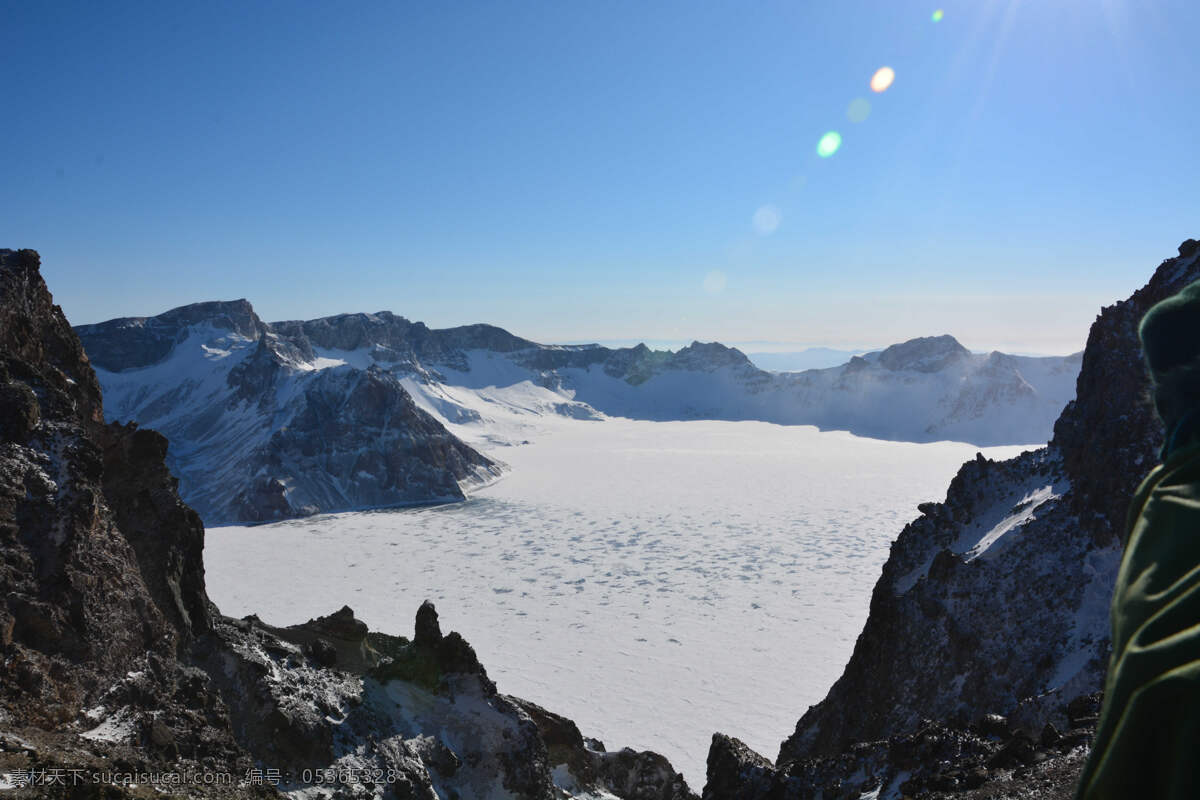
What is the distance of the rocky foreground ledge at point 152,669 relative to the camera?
11.8m

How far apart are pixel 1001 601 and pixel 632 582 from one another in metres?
41.4

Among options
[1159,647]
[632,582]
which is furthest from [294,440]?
[1159,647]

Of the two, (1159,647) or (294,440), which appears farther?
(294,440)

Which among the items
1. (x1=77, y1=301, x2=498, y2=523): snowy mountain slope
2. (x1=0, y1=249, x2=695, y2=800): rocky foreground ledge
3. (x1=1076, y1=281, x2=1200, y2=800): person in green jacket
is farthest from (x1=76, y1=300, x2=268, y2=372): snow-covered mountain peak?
(x1=1076, y1=281, x2=1200, y2=800): person in green jacket

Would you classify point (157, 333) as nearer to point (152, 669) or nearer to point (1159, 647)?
point (152, 669)

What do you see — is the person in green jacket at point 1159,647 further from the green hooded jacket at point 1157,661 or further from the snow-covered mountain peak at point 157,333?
the snow-covered mountain peak at point 157,333

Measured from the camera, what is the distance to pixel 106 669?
43.2 ft

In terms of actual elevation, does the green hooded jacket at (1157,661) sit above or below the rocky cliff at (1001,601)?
above

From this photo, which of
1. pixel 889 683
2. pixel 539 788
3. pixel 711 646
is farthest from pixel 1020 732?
pixel 711 646

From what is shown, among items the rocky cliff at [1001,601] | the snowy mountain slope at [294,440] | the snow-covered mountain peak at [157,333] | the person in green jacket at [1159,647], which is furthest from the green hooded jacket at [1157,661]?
the snow-covered mountain peak at [157,333]

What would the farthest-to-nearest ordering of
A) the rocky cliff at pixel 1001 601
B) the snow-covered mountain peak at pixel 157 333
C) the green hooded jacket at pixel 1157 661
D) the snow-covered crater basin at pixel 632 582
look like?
the snow-covered mountain peak at pixel 157 333, the snow-covered crater basin at pixel 632 582, the rocky cliff at pixel 1001 601, the green hooded jacket at pixel 1157 661

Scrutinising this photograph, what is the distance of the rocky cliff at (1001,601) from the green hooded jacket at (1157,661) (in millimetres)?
15069

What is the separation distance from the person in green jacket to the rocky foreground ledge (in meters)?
11.9

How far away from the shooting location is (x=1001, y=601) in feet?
69.8
